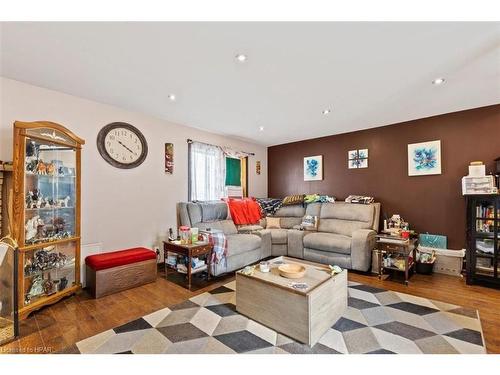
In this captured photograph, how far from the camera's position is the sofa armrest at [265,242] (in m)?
3.88

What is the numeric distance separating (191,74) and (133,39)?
0.63 metres

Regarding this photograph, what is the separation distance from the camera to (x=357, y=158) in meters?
4.33

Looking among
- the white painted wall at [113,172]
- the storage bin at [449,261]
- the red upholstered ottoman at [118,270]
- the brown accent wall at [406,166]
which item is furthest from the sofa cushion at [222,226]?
the storage bin at [449,261]

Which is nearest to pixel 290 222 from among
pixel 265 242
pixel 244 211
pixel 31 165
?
pixel 265 242

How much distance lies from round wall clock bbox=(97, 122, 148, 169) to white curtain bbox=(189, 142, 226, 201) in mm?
868

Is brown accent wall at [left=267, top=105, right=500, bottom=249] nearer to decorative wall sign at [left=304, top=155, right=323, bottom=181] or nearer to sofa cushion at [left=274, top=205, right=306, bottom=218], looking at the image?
decorative wall sign at [left=304, top=155, right=323, bottom=181]

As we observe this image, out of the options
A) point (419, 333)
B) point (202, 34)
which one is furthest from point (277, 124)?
point (419, 333)

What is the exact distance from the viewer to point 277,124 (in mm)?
3971

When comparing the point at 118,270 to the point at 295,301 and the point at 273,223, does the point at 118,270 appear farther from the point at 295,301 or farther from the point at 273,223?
the point at 273,223

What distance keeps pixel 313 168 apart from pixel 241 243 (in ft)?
7.75

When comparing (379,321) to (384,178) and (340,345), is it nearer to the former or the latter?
(340,345)

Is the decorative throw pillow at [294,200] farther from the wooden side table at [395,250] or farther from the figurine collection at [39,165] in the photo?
the figurine collection at [39,165]

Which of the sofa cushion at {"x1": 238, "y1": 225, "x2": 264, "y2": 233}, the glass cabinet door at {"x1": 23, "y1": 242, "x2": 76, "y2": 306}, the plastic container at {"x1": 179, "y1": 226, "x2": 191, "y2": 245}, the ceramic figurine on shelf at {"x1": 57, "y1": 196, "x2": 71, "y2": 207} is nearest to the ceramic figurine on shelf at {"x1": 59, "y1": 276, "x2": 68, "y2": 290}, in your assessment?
the glass cabinet door at {"x1": 23, "y1": 242, "x2": 76, "y2": 306}

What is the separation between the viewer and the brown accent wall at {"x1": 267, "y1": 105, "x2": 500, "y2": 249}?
127 inches
